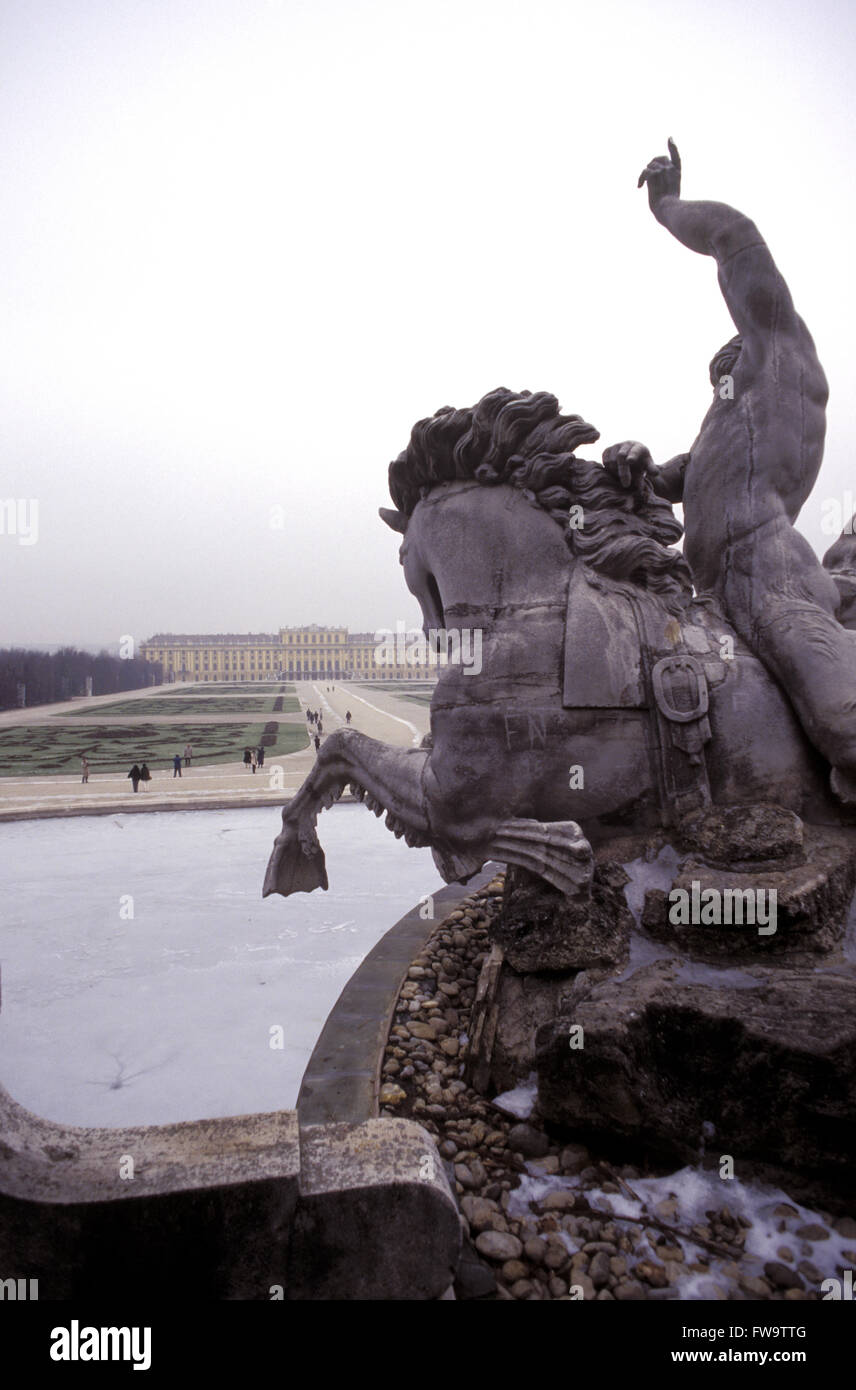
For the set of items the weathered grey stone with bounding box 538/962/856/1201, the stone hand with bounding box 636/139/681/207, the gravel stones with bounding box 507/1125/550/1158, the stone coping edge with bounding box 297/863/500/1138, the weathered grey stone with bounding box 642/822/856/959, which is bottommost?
the stone coping edge with bounding box 297/863/500/1138

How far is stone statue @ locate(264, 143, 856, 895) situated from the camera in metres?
2.80

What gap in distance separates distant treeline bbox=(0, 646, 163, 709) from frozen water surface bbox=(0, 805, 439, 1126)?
3891cm

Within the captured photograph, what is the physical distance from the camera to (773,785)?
112 inches

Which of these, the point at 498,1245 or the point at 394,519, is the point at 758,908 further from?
the point at 394,519

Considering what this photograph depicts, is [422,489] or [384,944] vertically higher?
[422,489]

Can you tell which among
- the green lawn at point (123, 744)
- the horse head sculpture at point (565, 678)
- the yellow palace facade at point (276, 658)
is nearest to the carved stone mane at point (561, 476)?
the horse head sculpture at point (565, 678)

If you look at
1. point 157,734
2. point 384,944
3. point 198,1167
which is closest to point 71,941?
point 384,944

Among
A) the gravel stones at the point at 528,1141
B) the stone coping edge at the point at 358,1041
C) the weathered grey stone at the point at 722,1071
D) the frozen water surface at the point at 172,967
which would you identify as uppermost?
the weathered grey stone at the point at 722,1071

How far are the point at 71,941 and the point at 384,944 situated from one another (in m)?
2.75

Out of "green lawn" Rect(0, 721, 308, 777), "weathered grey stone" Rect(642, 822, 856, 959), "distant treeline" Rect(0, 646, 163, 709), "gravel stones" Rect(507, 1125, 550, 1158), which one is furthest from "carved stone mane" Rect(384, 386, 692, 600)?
"distant treeline" Rect(0, 646, 163, 709)

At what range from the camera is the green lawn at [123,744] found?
61.6 feet

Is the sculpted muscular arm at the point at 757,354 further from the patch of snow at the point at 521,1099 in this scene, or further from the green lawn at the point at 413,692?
the green lawn at the point at 413,692

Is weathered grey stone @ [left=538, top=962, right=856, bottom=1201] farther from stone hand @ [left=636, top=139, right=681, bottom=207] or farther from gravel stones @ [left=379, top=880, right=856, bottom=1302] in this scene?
stone hand @ [left=636, top=139, right=681, bottom=207]
